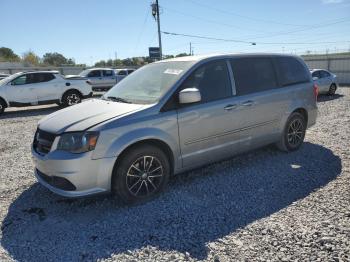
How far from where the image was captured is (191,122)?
452 centimetres

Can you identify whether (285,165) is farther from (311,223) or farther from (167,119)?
(167,119)

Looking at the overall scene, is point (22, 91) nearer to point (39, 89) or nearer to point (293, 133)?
point (39, 89)

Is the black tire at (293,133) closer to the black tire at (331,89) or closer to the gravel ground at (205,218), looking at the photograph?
the gravel ground at (205,218)

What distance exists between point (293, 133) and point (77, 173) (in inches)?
160

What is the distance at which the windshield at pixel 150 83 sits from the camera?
4531 mm

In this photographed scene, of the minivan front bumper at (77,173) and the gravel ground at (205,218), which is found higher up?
the minivan front bumper at (77,173)

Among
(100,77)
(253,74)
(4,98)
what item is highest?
(100,77)

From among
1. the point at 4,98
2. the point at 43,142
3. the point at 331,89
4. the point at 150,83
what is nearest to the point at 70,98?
the point at 4,98

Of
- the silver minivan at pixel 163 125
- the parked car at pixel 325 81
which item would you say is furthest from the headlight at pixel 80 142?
the parked car at pixel 325 81

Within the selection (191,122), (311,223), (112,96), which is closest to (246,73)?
(191,122)

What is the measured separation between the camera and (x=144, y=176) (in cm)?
426

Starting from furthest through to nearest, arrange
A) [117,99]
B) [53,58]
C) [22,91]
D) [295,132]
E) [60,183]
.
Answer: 1. [53,58]
2. [22,91]
3. [295,132]
4. [117,99]
5. [60,183]

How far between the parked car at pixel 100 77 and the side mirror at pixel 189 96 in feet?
63.4

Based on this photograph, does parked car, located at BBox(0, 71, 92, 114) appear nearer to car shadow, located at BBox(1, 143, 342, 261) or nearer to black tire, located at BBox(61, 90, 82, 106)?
black tire, located at BBox(61, 90, 82, 106)
